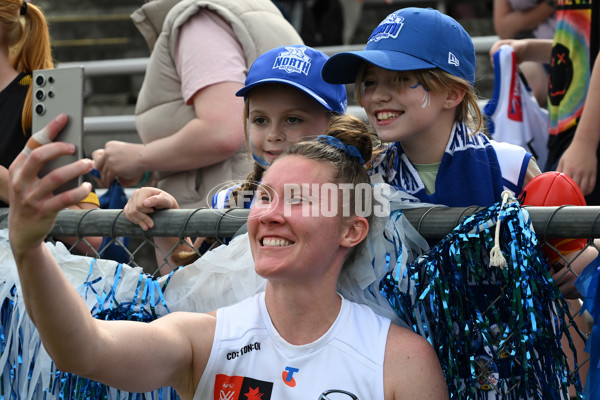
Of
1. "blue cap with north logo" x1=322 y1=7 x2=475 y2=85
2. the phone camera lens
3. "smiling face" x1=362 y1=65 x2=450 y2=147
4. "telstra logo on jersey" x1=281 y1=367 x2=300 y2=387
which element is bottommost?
"telstra logo on jersey" x1=281 y1=367 x2=300 y2=387

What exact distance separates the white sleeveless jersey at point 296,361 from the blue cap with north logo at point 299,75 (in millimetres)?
742

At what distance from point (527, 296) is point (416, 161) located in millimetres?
573

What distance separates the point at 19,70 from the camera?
2857 mm

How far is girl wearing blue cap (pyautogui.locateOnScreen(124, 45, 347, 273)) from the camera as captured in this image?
2.43 metres

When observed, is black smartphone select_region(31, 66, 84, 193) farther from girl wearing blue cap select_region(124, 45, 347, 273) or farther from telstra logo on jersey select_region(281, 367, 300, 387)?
girl wearing blue cap select_region(124, 45, 347, 273)

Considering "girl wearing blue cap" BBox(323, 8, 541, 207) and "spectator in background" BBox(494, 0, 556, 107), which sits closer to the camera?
"girl wearing blue cap" BBox(323, 8, 541, 207)

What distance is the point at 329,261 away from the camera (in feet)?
6.30

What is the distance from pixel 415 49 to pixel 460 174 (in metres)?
0.35

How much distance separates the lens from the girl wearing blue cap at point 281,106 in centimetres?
243

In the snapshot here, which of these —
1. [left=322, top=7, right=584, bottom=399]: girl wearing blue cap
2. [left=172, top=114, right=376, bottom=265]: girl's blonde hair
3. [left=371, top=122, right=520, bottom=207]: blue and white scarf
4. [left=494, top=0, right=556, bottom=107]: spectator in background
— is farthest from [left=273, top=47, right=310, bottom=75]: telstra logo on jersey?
[left=494, top=0, right=556, bottom=107]: spectator in background

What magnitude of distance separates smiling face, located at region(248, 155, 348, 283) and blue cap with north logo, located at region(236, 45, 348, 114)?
0.54 metres

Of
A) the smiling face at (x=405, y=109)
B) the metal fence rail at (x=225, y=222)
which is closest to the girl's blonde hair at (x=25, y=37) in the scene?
the metal fence rail at (x=225, y=222)

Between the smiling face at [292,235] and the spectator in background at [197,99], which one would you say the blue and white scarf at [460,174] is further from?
the spectator in background at [197,99]

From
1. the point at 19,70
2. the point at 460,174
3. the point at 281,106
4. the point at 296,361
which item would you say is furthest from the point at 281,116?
the point at 19,70
